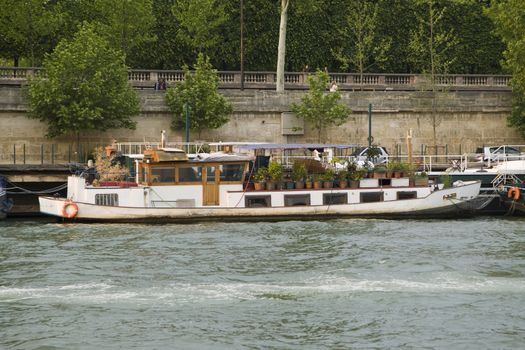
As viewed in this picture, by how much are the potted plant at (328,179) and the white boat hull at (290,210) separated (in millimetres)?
734

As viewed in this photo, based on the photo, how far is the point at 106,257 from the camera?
3541 centimetres

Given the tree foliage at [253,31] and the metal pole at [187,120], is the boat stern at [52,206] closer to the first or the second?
the metal pole at [187,120]

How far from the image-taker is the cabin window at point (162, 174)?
4447 centimetres

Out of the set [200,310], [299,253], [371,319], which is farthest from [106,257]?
[371,319]

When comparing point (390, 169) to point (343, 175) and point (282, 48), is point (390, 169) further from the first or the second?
point (282, 48)

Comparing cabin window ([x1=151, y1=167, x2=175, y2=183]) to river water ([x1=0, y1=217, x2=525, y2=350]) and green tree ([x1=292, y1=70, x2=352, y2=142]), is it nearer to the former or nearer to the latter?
river water ([x1=0, y1=217, x2=525, y2=350])

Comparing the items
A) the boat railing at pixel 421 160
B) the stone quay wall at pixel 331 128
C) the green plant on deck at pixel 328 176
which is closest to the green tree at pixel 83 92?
the stone quay wall at pixel 331 128

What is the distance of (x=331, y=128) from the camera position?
194 feet

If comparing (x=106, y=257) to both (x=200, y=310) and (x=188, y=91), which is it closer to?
(x=200, y=310)

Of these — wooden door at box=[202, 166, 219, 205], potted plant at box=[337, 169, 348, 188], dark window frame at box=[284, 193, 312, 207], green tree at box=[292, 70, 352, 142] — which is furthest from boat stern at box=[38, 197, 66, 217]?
green tree at box=[292, 70, 352, 142]

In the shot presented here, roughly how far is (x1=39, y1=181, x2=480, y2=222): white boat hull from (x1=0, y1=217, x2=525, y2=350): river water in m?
2.39

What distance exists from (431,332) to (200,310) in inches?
193

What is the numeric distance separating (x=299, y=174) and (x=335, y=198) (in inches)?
57.2

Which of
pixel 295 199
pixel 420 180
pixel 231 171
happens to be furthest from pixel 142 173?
pixel 420 180
